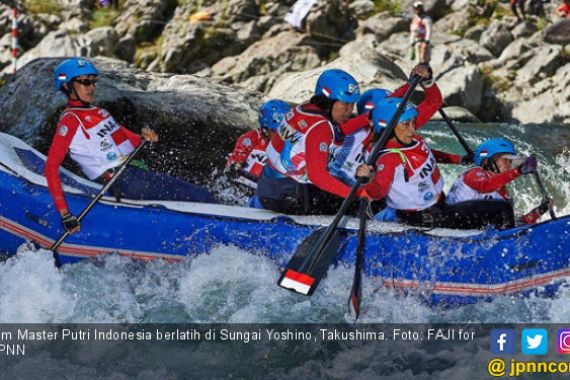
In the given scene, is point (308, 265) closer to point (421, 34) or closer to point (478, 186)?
point (478, 186)

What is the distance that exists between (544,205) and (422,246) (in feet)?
3.42

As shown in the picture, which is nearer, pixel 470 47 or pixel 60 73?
pixel 60 73

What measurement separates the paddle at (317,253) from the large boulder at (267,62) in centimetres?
1144

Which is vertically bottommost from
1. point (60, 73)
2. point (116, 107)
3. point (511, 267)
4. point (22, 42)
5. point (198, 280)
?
point (22, 42)

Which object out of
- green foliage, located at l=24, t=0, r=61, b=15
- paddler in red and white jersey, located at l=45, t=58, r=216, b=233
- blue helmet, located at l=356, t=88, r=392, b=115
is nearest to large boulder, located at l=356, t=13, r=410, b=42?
green foliage, located at l=24, t=0, r=61, b=15

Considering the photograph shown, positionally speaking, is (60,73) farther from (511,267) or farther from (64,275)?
(511,267)

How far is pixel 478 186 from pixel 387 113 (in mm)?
976

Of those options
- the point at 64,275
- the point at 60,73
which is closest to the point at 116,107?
the point at 60,73

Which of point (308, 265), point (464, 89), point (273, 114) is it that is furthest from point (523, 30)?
point (308, 265)

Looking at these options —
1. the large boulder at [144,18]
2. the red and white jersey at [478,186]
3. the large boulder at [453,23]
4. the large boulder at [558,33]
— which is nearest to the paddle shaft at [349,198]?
the red and white jersey at [478,186]

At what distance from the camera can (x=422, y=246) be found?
5379 millimetres

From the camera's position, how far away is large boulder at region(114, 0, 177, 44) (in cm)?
2006

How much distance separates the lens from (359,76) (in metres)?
12.6

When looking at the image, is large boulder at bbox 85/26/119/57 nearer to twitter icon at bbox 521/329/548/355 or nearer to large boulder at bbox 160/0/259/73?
large boulder at bbox 160/0/259/73
